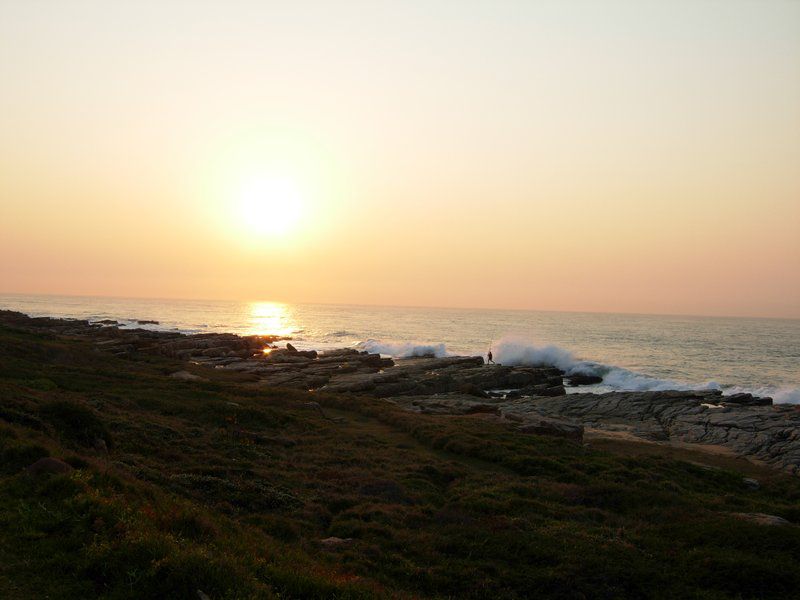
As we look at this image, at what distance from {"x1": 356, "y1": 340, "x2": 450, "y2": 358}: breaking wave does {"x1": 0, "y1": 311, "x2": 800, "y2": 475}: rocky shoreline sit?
70.5 feet

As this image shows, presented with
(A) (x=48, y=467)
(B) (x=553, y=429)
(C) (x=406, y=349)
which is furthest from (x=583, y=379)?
(A) (x=48, y=467)

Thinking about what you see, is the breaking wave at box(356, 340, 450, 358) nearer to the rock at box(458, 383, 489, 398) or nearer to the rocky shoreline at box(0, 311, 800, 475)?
the rocky shoreline at box(0, 311, 800, 475)

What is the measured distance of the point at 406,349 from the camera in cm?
9850

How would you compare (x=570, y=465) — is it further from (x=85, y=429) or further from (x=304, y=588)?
(x=85, y=429)

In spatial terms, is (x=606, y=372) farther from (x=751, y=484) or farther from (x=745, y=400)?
(x=751, y=484)

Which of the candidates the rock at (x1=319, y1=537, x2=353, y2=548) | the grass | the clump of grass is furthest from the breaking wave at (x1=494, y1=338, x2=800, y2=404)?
the clump of grass

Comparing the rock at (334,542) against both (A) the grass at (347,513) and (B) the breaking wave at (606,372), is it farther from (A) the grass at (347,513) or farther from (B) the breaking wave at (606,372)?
(B) the breaking wave at (606,372)

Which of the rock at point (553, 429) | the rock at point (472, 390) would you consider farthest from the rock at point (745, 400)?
the rock at point (553, 429)

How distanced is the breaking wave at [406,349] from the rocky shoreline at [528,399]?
21.5 metres

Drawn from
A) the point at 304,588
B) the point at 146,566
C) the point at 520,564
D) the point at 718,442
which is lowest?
the point at 718,442

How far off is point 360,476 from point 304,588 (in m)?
11.1

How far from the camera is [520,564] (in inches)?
517

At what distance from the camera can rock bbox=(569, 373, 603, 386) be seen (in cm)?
6640

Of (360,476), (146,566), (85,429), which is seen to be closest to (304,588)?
(146,566)
